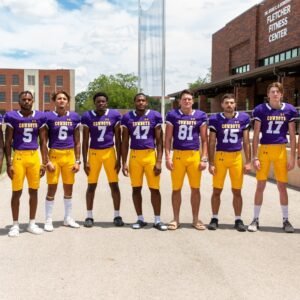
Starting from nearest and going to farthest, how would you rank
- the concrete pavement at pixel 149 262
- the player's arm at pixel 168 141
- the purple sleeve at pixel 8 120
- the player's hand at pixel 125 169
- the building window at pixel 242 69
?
the concrete pavement at pixel 149 262 → the purple sleeve at pixel 8 120 → the player's arm at pixel 168 141 → the player's hand at pixel 125 169 → the building window at pixel 242 69

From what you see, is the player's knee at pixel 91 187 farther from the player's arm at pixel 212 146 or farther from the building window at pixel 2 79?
the building window at pixel 2 79

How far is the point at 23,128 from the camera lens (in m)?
6.60

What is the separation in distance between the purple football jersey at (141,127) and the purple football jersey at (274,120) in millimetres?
1594

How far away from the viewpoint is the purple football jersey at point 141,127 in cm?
692

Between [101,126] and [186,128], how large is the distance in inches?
51.6

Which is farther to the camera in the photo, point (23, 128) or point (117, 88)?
point (117, 88)

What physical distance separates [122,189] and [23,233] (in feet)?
16.3

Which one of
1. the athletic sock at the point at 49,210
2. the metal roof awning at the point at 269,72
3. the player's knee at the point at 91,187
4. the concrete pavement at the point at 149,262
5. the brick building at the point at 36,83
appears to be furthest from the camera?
the brick building at the point at 36,83

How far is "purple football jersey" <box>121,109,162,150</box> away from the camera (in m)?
6.92

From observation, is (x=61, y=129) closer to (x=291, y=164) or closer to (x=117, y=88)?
(x=291, y=164)

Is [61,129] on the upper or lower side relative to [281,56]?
lower

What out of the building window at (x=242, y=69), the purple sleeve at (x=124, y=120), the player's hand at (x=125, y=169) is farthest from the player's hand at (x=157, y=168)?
the building window at (x=242, y=69)

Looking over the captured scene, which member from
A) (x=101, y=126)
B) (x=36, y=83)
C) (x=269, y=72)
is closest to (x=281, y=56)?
(x=269, y=72)

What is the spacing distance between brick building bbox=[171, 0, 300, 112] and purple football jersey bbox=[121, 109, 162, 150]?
1694 centimetres
